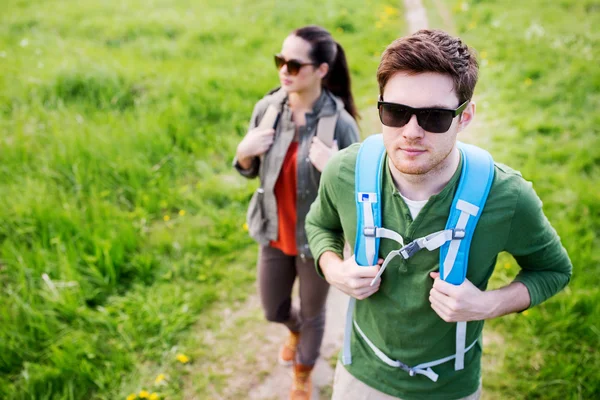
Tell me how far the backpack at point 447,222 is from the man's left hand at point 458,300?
3 cm

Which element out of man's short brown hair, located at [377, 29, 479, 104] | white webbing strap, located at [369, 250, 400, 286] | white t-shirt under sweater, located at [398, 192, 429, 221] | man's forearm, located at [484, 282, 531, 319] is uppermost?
man's short brown hair, located at [377, 29, 479, 104]

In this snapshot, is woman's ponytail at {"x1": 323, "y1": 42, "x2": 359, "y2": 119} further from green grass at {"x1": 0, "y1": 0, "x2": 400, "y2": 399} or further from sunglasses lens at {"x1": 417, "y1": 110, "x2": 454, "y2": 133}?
green grass at {"x1": 0, "y1": 0, "x2": 400, "y2": 399}

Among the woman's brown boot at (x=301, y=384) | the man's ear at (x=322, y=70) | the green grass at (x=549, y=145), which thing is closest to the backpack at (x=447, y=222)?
the man's ear at (x=322, y=70)

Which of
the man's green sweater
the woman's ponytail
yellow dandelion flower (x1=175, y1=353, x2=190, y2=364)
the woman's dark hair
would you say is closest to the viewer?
the man's green sweater

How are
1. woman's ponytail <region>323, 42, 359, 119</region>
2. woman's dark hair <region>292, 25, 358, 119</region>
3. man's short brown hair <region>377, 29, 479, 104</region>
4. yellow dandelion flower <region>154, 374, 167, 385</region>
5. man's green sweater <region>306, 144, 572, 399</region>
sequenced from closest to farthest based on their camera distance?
1. man's short brown hair <region>377, 29, 479, 104</region>
2. man's green sweater <region>306, 144, 572, 399</region>
3. woman's dark hair <region>292, 25, 358, 119</region>
4. woman's ponytail <region>323, 42, 359, 119</region>
5. yellow dandelion flower <region>154, 374, 167, 385</region>

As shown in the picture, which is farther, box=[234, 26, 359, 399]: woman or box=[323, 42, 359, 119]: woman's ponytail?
box=[323, 42, 359, 119]: woman's ponytail

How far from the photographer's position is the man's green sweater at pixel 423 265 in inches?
62.1

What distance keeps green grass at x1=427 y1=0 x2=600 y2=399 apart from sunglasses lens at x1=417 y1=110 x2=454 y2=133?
2148 millimetres

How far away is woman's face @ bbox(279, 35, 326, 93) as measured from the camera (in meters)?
2.65

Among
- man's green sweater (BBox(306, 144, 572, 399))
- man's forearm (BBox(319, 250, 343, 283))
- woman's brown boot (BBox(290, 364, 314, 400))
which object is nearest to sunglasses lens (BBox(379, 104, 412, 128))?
man's green sweater (BBox(306, 144, 572, 399))

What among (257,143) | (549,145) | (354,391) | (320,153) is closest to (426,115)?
(320,153)

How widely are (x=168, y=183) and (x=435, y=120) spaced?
3.61 metres

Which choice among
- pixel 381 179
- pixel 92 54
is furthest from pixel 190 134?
pixel 381 179

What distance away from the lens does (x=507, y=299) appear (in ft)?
5.50
